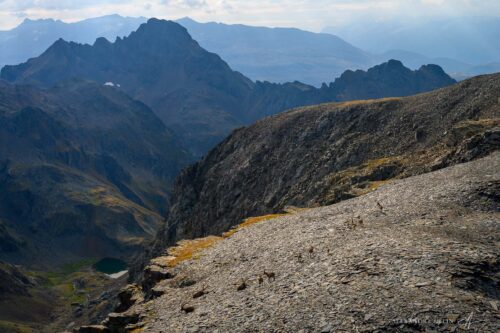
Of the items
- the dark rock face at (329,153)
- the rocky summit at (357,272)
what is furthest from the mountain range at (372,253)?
the dark rock face at (329,153)

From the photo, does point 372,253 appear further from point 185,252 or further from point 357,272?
point 185,252

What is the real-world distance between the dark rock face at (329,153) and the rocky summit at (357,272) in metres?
18.5

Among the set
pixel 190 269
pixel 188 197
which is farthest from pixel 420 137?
pixel 188 197

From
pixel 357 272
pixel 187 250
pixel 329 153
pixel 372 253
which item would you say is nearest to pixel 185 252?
pixel 187 250

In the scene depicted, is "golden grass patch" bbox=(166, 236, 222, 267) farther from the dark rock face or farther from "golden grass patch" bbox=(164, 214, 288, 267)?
the dark rock face

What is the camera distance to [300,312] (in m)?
31.0

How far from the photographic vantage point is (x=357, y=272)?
3394 centimetres

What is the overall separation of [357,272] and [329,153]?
7686 cm

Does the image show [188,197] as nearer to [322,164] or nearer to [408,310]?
[322,164]

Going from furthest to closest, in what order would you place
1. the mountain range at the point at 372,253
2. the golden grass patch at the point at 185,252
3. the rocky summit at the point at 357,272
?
the golden grass patch at the point at 185,252
the mountain range at the point at 372,253
the rocky summit at the point at 357,272

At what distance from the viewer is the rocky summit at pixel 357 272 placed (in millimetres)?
28641

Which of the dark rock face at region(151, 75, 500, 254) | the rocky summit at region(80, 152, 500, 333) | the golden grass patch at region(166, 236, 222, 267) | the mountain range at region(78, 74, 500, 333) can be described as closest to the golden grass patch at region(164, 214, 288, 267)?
the golden grass patch at region(166, 236, 222, 267)

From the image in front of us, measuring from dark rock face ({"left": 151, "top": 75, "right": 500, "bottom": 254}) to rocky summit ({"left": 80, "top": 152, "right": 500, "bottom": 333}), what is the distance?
60.6 feet

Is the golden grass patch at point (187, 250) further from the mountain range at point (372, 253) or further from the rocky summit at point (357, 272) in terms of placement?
the rocky summit at point (357, 272)
